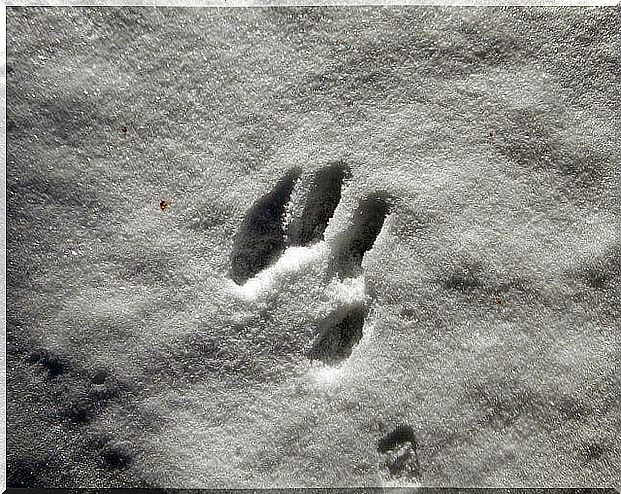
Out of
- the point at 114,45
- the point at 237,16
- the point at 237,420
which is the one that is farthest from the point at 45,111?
the point at 237,420

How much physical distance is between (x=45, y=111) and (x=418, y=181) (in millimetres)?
753

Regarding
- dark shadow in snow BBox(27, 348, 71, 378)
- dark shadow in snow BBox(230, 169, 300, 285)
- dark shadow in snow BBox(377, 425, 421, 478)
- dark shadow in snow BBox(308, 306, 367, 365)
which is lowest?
dark shadow in snow BBox(27, 348, 71, 378)

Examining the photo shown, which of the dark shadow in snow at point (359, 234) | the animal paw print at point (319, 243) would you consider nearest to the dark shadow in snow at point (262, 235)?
the animal paw print at point (319, 243)

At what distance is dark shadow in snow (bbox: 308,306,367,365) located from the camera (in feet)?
3.60

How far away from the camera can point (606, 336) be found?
1.12 m

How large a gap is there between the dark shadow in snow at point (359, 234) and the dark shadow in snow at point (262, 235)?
116mm

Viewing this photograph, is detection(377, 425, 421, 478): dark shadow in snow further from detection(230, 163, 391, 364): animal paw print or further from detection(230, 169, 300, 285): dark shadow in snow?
detection(230, 169, 300, 285): dark shadow in snow

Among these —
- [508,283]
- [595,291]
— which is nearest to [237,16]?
[508,283]

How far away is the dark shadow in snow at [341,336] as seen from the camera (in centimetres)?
110

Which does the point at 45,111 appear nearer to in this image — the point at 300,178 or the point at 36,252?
the point at 36,252

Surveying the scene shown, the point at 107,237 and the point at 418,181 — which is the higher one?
the point at 418,181

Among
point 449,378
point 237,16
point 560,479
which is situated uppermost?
point 237,16

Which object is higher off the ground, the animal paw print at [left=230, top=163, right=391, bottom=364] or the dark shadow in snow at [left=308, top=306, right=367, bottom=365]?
the animal paw print at [left=230, top=163, right=391, bottom=364]

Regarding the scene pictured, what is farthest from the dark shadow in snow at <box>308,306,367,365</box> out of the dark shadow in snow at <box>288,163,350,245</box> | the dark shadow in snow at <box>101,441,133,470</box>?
the dark shadow in snow at <box>101,441,133,470</box>
